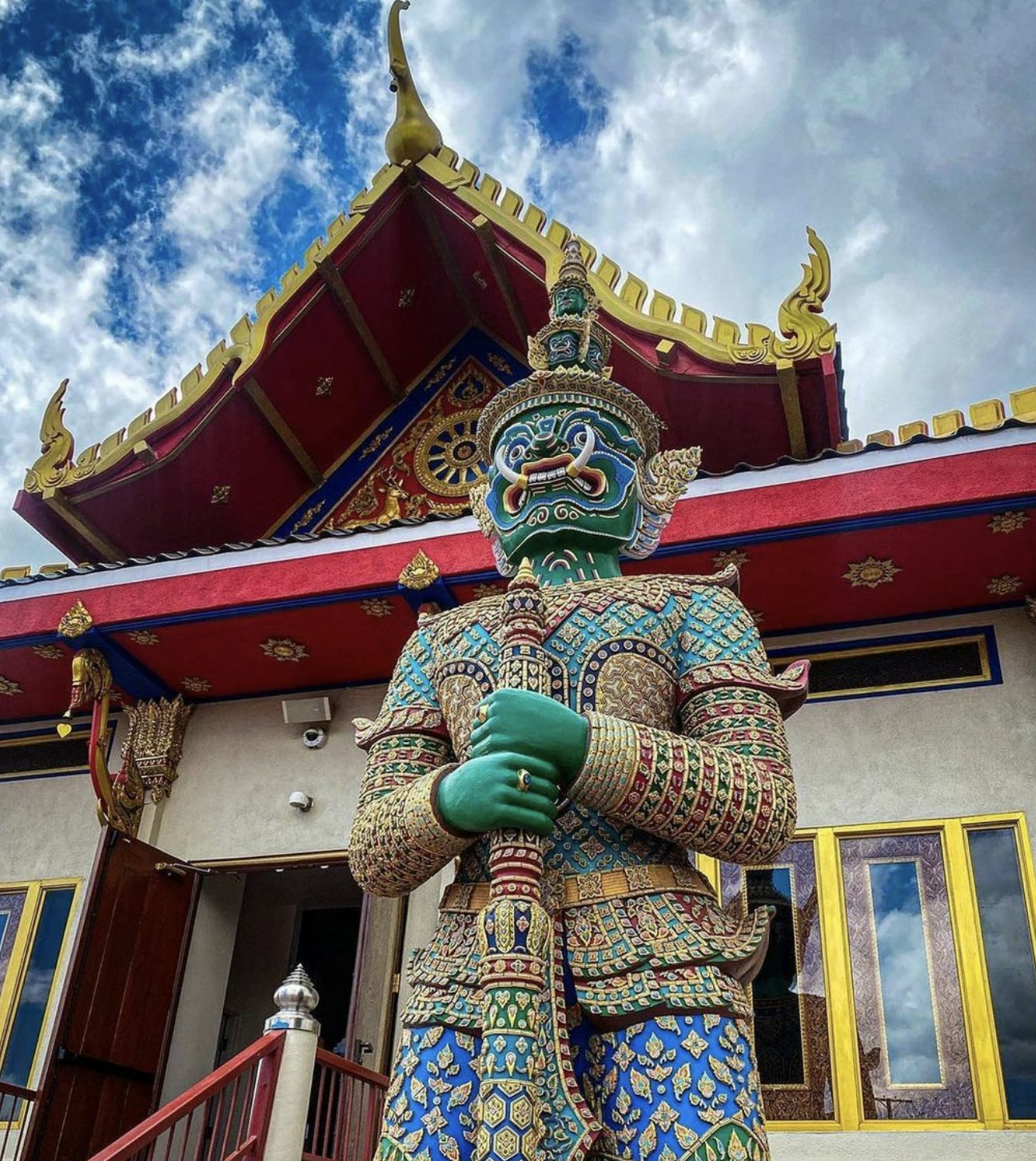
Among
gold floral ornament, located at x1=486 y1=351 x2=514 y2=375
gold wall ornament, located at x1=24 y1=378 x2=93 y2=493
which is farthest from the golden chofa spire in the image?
gold wall ornament, located at x1=24 y1=378 x2=93 y2=493

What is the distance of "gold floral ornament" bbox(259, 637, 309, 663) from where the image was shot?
568 centimetres

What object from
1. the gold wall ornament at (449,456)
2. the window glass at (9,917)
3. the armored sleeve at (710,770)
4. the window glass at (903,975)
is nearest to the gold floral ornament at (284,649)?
the gold wall ornament at (449,456)

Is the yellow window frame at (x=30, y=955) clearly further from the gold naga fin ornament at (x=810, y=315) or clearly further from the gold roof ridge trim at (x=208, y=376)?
the gold naga fin ornament at (x=810, y=315)

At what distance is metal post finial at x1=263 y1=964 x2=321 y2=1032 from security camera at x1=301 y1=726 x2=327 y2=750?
1989mm

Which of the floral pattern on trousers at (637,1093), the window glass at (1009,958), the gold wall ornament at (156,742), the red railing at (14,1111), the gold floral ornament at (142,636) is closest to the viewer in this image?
the floral pattern on trousers at (637,1093)

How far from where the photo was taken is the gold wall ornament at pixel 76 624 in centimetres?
547

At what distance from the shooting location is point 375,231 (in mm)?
6562

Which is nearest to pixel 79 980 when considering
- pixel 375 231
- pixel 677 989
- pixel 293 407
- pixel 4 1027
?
pixel 4 1027

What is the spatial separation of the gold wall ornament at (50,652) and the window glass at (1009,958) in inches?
172

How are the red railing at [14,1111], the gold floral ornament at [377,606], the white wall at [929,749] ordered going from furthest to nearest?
the gold floral ornament at [377,606] < the red railing at [14,1111] < the white wall at [929,749]

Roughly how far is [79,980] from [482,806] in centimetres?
365

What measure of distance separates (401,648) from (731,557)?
1.75m

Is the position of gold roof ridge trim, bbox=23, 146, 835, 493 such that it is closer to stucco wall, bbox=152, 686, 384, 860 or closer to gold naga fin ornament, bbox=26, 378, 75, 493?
gold naga fin ornament, bbox=26, 378, 75, 493

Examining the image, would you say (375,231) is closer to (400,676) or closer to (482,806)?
(400,676)
